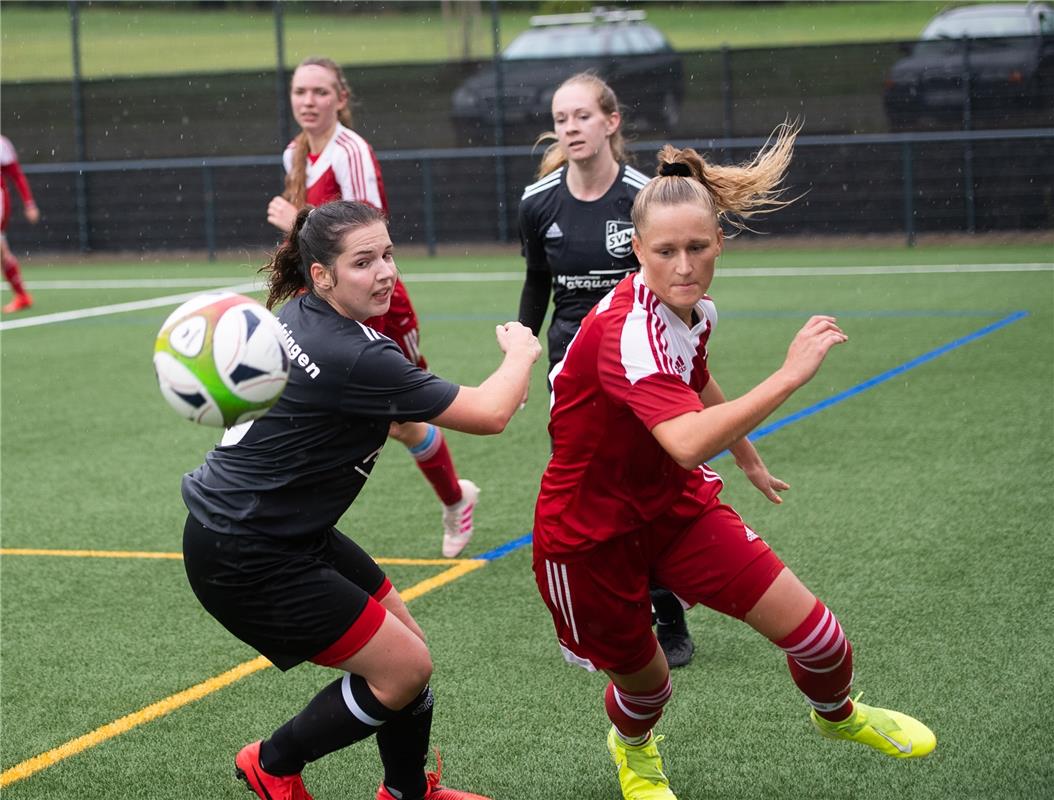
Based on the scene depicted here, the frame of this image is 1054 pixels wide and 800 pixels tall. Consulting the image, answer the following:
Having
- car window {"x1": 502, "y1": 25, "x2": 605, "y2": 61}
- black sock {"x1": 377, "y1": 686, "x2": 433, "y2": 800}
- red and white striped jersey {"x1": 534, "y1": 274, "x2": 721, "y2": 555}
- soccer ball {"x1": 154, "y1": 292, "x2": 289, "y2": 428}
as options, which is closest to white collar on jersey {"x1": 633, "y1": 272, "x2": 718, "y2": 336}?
red and white striped jersey {"x1": 534, "y1": 274, "x2": 721, "y2": 555}

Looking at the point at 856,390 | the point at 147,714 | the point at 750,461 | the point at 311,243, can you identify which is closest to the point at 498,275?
the point at 856,390

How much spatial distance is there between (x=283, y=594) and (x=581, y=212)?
263cm

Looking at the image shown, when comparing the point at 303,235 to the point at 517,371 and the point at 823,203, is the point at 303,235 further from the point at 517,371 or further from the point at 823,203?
the point at 823,203

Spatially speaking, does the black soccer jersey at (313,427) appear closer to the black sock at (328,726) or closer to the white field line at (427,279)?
the black sock at (328,726)

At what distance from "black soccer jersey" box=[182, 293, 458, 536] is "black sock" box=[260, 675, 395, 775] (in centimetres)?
44

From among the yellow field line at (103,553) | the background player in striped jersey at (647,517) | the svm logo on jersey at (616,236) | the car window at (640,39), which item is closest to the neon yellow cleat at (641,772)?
the background player in striped jersey at (647,517)

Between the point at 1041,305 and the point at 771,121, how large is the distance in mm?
7497

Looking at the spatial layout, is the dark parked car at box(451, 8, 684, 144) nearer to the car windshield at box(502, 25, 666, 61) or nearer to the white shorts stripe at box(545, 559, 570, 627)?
the car windshield at box(502, 25, 666, 61)

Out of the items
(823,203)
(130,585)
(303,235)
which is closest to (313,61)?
(130,585)

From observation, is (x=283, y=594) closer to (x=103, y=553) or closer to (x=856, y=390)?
(x=103, y=553)

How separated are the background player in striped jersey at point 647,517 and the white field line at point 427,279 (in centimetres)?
1146

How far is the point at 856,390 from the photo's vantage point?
31.6ft

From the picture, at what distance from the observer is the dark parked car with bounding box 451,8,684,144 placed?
2056 cm

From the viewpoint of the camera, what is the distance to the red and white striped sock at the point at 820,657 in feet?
12.0
